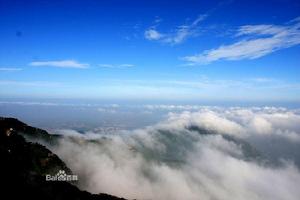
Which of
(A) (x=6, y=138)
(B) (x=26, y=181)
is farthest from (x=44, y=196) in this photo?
(A) (x=6, y=138)

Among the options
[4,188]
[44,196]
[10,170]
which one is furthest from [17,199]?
[10,170]

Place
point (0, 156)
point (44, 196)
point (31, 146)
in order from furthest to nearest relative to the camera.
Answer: point (31, 146) → point (0, 156) → point (44, 196)

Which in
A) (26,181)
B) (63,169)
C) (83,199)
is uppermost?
(26,181)

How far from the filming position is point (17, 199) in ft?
170

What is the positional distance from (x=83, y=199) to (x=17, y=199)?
72.8ft

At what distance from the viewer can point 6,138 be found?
114 metres

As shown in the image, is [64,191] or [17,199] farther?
[64,191]

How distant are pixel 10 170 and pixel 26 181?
7646 millimetres

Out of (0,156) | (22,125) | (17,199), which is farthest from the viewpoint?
(22,125)

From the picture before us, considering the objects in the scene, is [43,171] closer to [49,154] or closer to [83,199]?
[49,154]

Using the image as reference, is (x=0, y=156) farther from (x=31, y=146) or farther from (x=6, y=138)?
(x=31, y=146)

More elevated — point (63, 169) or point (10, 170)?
point (10, 170)

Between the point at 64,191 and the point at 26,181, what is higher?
the point at 26,181

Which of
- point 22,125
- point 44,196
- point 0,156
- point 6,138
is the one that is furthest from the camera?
point 22,125
